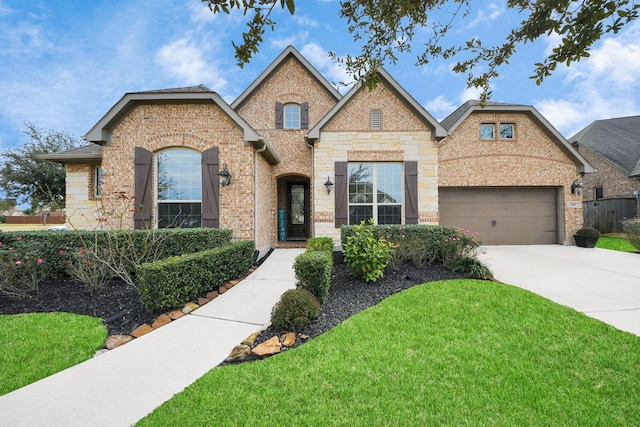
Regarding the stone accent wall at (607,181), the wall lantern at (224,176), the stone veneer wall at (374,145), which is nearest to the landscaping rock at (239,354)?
the wall lantern at (224,176)

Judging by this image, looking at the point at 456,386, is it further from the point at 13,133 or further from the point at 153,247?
the point at 13,133

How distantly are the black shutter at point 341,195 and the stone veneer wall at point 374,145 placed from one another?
0.16m

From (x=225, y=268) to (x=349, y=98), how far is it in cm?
653

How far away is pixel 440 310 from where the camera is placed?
147 inches

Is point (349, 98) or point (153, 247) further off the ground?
point (349, 98)

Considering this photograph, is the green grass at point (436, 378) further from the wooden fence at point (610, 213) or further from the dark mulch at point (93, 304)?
the wooden fence at point (610, 213)

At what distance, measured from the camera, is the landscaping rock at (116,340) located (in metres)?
3.07

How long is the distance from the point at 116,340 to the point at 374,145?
7.85 m

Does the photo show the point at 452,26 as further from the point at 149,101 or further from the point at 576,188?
the point at 576,188

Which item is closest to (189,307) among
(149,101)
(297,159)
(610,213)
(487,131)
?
(149,101)

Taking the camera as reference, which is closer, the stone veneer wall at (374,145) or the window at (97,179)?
the stone veneer wall at (374,145)

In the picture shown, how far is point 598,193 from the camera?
666 inches

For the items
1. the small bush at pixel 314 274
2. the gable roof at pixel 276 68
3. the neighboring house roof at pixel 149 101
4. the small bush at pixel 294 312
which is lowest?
the small bush at pixel 294 312

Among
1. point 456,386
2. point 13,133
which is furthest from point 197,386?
point 13,133
